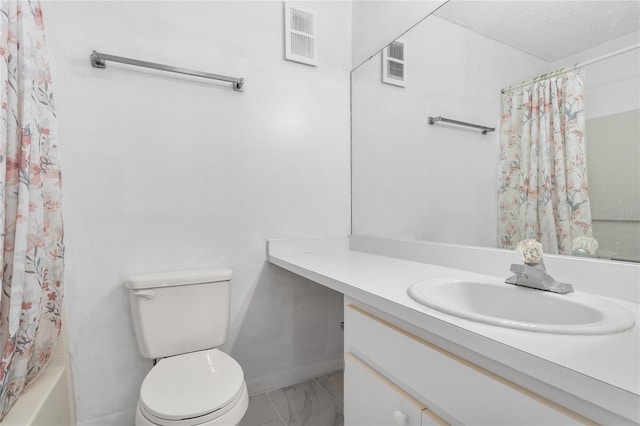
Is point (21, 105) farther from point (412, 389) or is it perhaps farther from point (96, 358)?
point (412, 389)

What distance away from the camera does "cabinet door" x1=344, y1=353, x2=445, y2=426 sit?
80 centimetres

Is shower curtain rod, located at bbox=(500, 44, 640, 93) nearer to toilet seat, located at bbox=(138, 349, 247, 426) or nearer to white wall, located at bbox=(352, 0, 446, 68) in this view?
white wall, located at bbox=(352, 0, 446, 68)

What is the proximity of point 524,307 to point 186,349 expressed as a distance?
1.35 meters

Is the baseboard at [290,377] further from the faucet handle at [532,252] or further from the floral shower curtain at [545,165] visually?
the faucet handle at [532,252]

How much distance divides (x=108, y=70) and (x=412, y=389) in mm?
1697

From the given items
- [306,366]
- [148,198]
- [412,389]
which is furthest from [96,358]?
[412,389]

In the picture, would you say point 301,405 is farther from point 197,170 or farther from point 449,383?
point 197,170

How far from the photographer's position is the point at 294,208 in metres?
1.80

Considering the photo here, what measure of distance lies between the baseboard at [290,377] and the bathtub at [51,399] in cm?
79

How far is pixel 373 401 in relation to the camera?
0.94 meters

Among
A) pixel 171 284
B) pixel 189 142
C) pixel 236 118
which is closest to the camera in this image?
pixel 171 284

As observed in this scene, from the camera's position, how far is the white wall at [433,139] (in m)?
1.22

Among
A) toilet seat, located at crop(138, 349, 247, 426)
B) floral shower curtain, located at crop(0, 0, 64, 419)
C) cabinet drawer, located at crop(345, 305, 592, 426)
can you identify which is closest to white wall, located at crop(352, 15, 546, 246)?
cabinet drawer, located at crop(345, 305, 592, 426)

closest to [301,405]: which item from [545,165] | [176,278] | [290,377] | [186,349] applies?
[290,377]
